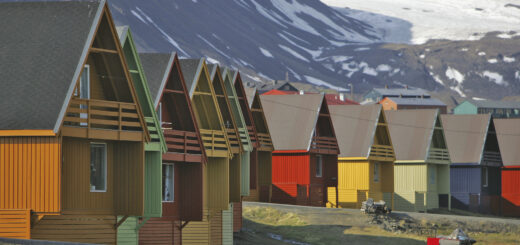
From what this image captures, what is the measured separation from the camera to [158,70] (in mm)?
39469

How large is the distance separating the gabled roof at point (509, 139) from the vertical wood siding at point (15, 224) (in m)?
60.7

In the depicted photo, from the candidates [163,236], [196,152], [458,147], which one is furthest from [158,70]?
[458,147]

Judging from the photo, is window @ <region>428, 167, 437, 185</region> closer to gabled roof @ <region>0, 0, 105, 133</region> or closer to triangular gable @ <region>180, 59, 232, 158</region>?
triangular gable @ <region>180, 59, 232, 158</region>

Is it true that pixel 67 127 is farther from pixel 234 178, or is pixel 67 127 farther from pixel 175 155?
pixel 234 178

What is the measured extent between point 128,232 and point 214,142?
801 cm

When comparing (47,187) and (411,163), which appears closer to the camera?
(47,187)

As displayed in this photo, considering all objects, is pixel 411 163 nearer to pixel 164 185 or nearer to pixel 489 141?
pixel 489 141

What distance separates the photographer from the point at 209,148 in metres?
43.9

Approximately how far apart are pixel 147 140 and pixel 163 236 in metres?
7.71

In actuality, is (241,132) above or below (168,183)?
above

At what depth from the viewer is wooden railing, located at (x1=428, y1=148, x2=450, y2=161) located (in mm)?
80625

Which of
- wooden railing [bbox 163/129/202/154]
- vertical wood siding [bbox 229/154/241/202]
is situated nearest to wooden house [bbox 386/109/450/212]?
vertical wood siding [bbox 229/154/241/202]

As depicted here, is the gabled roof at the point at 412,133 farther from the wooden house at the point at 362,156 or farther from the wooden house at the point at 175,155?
the wooden house at the point at 175,155

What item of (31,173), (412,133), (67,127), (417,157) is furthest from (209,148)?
(412,133)
